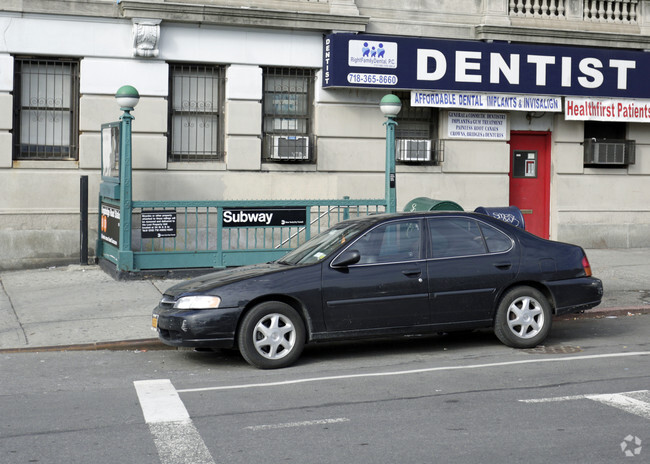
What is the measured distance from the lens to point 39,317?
11.3m

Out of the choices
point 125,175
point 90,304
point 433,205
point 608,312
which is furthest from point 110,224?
point 608,312

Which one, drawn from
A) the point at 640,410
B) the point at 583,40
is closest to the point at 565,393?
the point at 640,410

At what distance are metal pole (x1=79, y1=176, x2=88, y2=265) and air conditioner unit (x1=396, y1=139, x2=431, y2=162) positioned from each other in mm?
5871

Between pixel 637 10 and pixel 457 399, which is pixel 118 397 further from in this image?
pixel 637 10

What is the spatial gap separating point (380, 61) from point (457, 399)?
10.2m

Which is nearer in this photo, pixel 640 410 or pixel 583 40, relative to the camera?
pixel 640 410

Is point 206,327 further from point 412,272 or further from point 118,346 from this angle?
point 412,272

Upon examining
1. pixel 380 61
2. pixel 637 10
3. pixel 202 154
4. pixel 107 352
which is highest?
pixel 637 10

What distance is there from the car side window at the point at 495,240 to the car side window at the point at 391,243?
2.52ft

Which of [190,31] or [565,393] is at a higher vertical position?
[190,31]

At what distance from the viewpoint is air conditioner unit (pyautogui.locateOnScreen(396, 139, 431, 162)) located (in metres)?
17.2

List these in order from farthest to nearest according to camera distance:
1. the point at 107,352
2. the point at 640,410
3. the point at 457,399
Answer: the point at 107,352 → the point at 457,399 → the point at 640,410

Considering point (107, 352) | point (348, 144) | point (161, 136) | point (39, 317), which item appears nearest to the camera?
point (107, 352)

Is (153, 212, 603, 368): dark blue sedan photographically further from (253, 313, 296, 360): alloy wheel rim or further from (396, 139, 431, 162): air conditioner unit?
(396, 139, 431, 162): air conditioner unit
